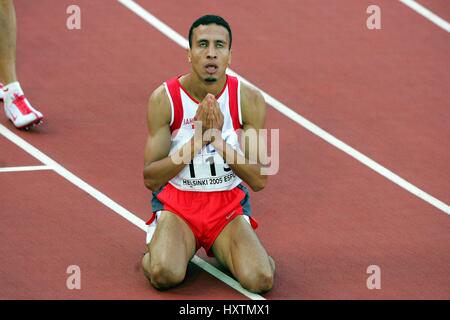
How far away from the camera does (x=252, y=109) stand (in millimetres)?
6578

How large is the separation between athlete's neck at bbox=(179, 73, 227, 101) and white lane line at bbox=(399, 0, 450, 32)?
413 cm

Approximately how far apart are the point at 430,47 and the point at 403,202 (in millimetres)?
2575

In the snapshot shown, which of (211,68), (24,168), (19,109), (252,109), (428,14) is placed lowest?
(24,168)

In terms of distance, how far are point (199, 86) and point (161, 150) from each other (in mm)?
470

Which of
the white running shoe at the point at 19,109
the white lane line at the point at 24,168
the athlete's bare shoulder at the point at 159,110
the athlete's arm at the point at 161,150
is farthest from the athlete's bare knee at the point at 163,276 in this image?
the white running shoe at the point at 19,109

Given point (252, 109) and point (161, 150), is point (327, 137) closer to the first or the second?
point (252, 109)

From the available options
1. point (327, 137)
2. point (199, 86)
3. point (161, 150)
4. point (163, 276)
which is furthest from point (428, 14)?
point (163, 276)

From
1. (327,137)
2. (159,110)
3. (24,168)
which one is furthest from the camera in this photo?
(327,137)

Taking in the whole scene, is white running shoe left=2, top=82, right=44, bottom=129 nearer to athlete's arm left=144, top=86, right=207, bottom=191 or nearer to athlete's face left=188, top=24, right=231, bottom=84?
athlete's arm left=144, top=86, right=207, bottom=191

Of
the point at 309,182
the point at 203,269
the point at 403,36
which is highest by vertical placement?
the point at 403,36

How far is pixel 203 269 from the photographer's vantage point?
6.70 metres

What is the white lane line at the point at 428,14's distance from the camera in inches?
397

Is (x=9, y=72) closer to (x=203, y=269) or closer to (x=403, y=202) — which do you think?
(x=203, y=269)

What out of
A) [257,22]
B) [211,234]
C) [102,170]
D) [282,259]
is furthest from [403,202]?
[257,22]
